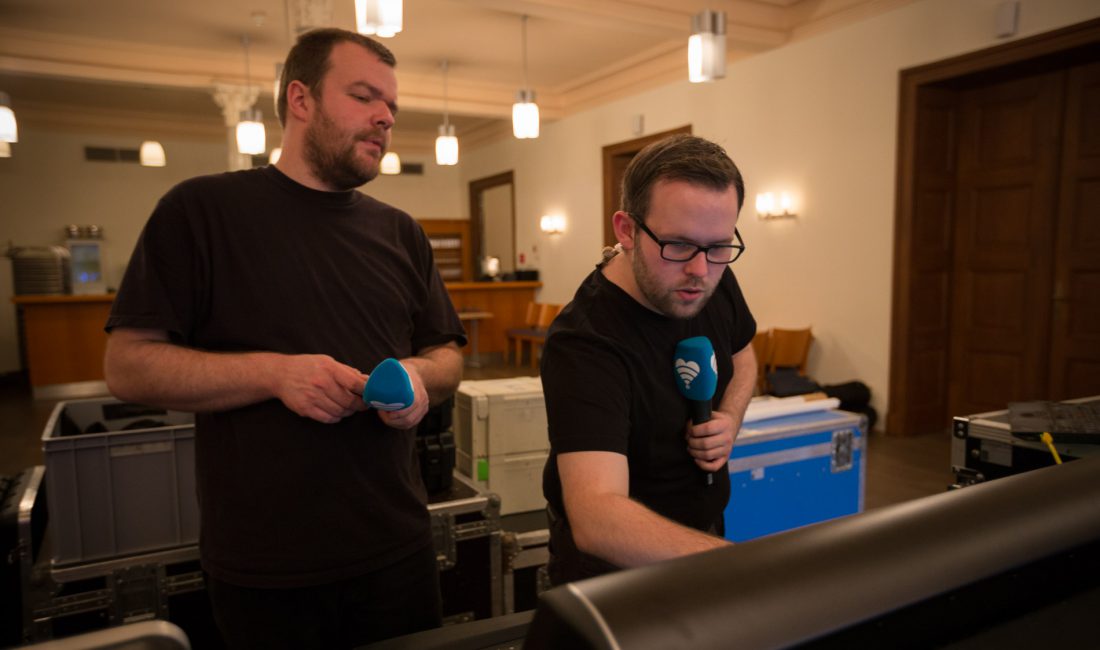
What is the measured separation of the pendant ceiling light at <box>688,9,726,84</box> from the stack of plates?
8466 millimetres

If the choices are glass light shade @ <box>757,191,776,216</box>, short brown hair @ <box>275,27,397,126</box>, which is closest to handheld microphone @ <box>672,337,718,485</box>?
short brown hair @ <box>275,27,397,126</box>

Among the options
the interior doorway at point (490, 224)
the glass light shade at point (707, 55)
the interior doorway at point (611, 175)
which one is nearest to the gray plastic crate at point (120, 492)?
the glass light shade at point (707, 55)

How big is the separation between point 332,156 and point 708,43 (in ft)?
11.9

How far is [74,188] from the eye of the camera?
33.1 ft

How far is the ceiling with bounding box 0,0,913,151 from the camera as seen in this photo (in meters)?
5.75

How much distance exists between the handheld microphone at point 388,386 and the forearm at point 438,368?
10.9 inches

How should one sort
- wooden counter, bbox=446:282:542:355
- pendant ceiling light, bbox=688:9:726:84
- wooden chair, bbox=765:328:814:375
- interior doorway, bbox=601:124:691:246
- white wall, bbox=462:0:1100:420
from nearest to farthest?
pendant ceiling light, bbox=688:9:726:84
white wall, bbox=462:0:1100:420
wooden chair, bbox=765:328:814:375
interior doorway, bbox=601:124:691:246
wooden counter, bbox=446:282:542:355

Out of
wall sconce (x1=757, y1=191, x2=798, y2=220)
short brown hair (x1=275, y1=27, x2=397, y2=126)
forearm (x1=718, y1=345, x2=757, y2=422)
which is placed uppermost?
wall sconce (x1=757, y1=191, x2=798, y2=220)

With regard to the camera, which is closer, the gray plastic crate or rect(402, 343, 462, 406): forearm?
rect(402, 343, 462, 406): forearm

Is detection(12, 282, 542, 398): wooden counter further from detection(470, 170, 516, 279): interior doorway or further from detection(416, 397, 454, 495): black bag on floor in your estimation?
detection(416, 397, 454, 495): black bag on floor

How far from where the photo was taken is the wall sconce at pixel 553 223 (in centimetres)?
959

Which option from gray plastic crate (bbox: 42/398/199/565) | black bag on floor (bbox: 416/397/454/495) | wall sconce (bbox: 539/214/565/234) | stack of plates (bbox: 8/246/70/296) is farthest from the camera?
wall sconce (bbox: 539/214/565/234)

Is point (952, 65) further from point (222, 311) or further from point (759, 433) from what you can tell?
point (222, 311)

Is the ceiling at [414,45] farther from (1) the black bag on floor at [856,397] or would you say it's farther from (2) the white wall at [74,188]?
(1) the black bag on floor at [856,397]
